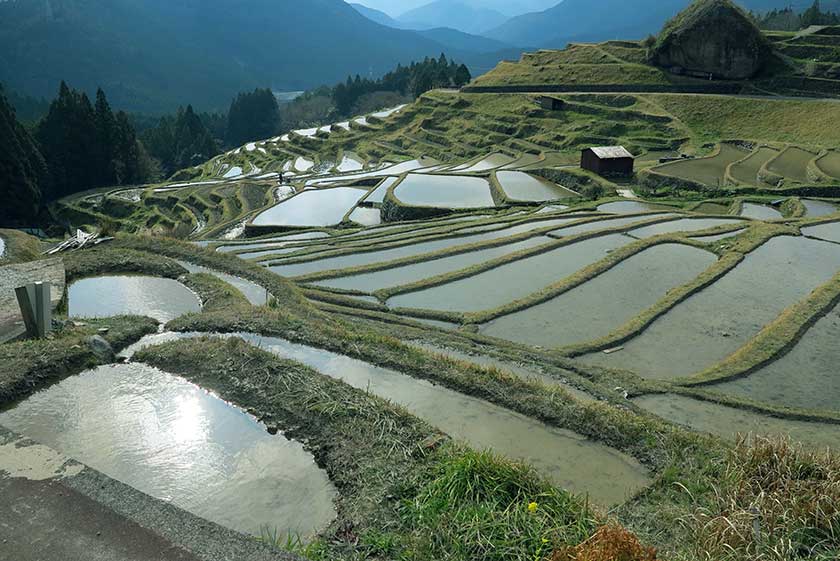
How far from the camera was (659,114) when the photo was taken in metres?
44.8

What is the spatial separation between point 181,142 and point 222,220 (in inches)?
2098

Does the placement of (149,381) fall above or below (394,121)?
below

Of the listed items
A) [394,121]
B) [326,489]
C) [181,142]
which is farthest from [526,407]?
[181,142]

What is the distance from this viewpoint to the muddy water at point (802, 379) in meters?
10.2

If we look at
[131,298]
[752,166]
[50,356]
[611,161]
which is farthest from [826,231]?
[50,356]

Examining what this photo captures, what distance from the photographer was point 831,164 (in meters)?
31.1

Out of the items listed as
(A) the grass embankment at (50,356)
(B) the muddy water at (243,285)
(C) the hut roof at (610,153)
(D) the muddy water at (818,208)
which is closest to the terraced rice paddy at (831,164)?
(D) the muddy water at (818,208)

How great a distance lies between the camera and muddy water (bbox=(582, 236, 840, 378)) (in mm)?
11664

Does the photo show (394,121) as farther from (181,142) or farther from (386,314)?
(386,314)

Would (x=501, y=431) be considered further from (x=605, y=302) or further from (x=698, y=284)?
(x=698, y=284)

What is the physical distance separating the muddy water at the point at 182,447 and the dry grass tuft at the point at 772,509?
12.6 feet

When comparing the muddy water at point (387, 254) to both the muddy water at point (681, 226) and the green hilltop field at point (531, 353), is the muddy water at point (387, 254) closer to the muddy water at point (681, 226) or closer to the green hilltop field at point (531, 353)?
the green hilltop field at point (531, 353)

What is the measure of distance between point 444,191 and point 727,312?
21.0m

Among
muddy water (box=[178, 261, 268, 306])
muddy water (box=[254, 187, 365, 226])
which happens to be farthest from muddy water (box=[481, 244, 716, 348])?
muddy water (box=[254, 187, 365, 226])
